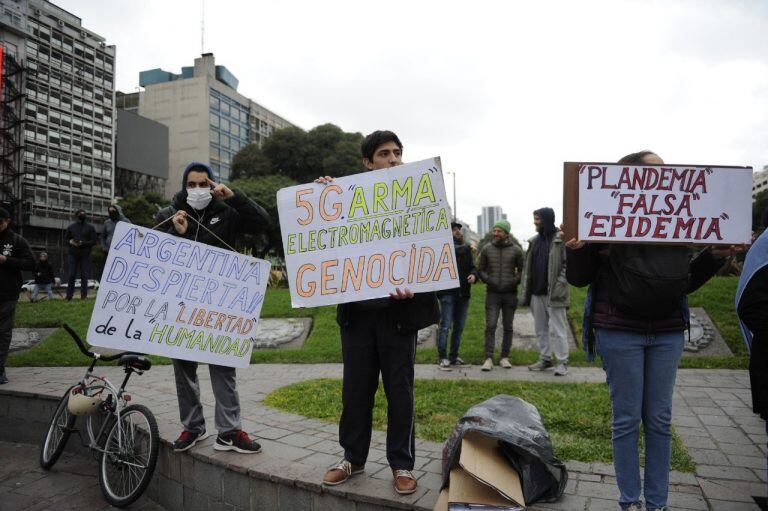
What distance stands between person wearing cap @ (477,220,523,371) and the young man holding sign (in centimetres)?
436

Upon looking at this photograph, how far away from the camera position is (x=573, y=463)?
3619 mm

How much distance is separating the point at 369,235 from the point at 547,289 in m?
4.49

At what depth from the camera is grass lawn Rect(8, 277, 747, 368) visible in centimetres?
Result: 793

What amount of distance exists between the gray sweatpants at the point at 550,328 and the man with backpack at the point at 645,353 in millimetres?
4167

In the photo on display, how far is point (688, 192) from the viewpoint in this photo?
2.94m

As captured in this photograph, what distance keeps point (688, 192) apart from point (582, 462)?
1999 millimetres

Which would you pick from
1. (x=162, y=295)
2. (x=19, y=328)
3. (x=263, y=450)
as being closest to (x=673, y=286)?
(x=263, y=450)

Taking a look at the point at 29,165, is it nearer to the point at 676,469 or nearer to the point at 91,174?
the point at 91,174

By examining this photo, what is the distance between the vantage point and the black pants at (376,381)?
10.3 feet

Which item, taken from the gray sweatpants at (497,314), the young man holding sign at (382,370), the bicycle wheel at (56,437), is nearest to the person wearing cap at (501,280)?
the gray sweatpants at (497,314)

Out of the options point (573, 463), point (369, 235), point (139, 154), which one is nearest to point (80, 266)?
point (369, 235)

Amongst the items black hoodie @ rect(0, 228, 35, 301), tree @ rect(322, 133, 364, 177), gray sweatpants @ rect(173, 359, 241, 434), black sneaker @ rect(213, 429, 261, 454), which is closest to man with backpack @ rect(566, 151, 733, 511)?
black sneaker @ rect(213, 429, 261, 454)

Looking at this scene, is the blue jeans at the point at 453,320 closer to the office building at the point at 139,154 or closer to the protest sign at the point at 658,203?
the protest sign at the point at 658,203

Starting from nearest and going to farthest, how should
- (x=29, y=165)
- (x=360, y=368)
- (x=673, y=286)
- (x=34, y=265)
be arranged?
1. (x=673, y=286)
2. (x=360, y=368)
3. (x=34, y=265)
4. (x=29, y=165)
